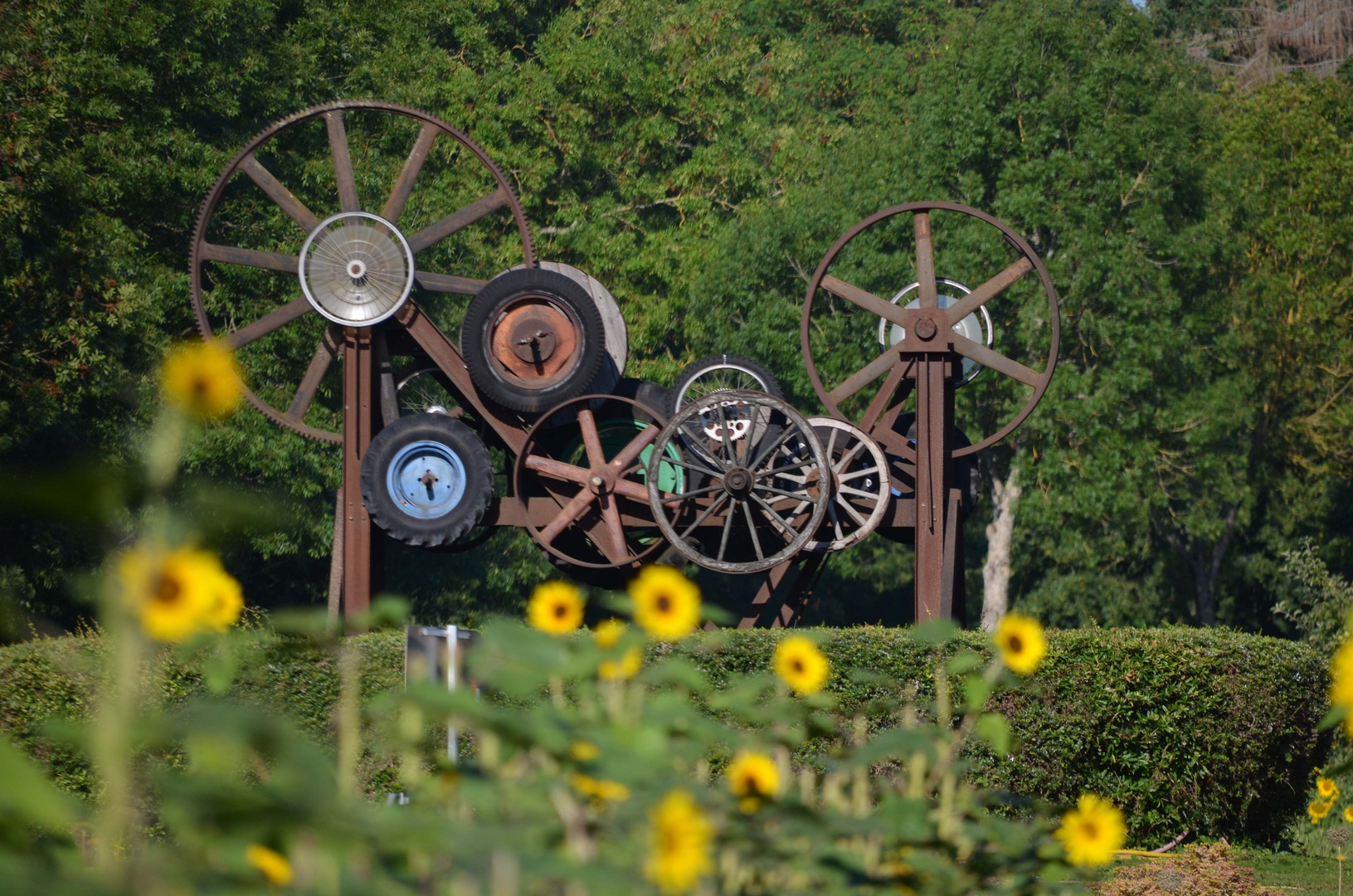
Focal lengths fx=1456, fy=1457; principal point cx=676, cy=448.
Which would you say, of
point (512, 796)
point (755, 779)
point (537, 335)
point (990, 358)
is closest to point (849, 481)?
point (990, 358)

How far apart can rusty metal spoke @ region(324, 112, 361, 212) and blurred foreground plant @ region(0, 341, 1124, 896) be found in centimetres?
866

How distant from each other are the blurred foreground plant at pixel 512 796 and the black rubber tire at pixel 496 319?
7.68 meters

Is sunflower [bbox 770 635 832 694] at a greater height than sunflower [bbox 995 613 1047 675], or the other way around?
sunflower [bbox 995 613 1047 675]

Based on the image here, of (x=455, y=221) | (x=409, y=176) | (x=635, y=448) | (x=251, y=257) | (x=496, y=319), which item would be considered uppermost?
(x=409, y=176)

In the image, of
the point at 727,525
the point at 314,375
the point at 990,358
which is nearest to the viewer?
the point at 727,525

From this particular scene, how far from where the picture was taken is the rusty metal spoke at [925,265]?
10469 millimetres

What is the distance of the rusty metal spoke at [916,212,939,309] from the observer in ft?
34.3

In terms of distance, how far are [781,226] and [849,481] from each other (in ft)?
40.5

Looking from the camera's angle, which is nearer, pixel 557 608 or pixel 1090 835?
pixel 1090 835

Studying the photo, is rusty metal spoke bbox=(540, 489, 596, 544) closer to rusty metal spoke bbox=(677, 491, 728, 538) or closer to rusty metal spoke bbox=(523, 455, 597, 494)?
rusty metal spoke bbox=(523, 455, 597, 494)

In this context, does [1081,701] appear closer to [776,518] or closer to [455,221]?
[776,518]

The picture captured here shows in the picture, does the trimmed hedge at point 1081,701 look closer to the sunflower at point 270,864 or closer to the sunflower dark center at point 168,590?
the sunflower at point 270,864

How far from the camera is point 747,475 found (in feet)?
32.9

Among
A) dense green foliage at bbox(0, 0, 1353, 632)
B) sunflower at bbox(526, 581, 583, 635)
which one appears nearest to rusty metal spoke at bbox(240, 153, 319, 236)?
dense green foliage at bbox(0, 0, 1353, 632)
